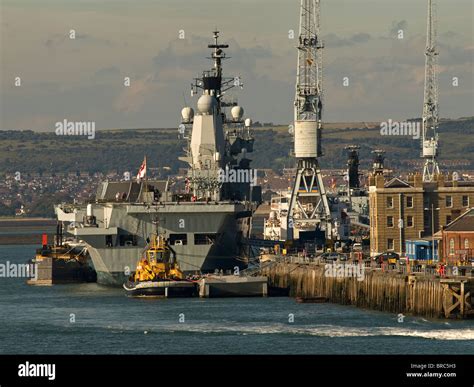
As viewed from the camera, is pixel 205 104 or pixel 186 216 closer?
pixel 186 216

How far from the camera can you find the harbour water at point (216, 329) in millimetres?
75438

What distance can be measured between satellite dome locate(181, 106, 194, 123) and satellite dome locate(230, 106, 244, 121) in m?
6.12

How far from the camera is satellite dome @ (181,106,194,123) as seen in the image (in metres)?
140

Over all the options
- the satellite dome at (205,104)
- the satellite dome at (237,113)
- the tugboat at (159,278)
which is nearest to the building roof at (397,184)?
the tugboat at (159,278)

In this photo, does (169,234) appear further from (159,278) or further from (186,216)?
(159,278)

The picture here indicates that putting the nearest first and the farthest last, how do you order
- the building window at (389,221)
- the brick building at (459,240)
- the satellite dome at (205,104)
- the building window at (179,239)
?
1. the brick building at (459,240)
2. the building window at (389,221)
3. the building window at (179,239)
4. the satellite dome at (205,104)

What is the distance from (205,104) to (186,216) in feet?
61.3

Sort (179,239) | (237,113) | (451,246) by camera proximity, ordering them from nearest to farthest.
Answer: (451,246) → (179,239) → (237,113)

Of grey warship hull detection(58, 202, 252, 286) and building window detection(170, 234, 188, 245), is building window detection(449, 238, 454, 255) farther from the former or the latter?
building window detection(170, 234, 188, 245)

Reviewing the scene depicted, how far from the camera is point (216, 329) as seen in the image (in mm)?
84375

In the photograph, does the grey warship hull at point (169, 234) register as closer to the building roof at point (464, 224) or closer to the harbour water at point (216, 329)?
the harbour water at point (216, 329)

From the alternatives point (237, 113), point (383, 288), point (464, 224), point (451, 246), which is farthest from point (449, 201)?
point (237, 113)

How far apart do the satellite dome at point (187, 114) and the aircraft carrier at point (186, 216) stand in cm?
309
